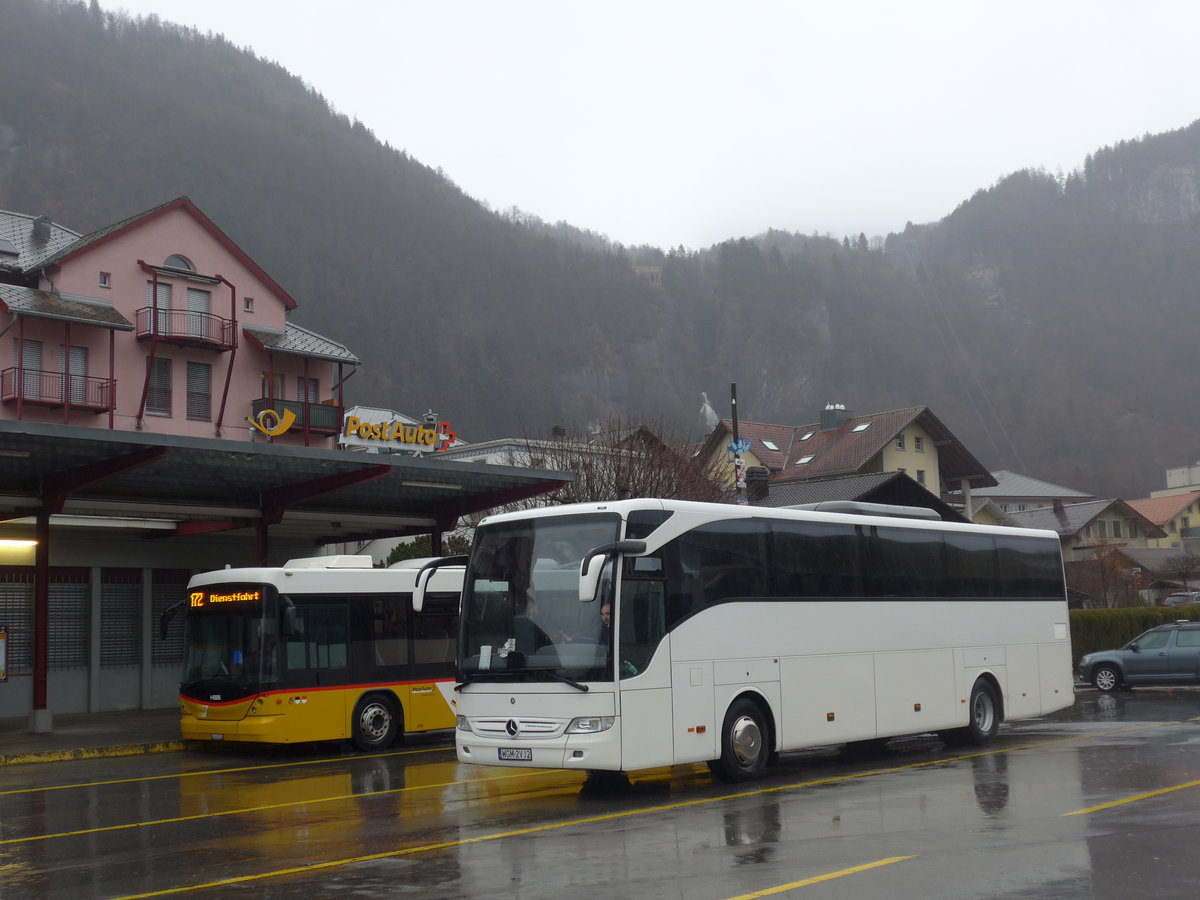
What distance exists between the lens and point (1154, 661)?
29.3m

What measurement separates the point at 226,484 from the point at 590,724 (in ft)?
47.5

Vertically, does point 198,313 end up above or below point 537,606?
above

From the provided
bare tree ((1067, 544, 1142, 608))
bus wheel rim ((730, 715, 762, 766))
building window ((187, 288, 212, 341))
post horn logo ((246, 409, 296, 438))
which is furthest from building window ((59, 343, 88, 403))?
bare tree ((1067, 544, 1142, 608))

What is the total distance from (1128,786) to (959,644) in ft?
16.0

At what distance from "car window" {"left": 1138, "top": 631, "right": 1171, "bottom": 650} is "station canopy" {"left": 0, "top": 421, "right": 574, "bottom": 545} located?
14631mm

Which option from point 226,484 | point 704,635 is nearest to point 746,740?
point 704,635

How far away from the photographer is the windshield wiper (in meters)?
12.5

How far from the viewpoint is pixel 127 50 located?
135625mm

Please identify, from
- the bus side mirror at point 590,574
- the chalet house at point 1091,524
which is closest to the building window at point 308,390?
the bus side mirror at point 590,574

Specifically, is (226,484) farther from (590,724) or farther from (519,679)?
(590,724)

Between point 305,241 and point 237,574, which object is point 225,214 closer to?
point 305,241

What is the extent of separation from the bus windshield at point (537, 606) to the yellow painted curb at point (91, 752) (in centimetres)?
986

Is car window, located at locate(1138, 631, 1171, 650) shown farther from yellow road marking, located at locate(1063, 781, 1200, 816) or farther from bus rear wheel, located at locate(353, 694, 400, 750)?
bus rear wheel, located at locate(353, 694, 400, 750)

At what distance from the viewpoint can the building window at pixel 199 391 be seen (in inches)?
1796
